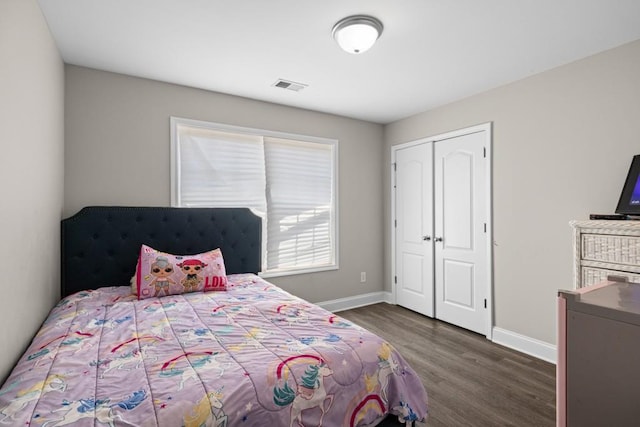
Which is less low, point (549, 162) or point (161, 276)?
point (549, 162)

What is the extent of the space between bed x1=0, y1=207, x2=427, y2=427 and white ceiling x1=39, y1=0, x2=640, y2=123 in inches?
55.2

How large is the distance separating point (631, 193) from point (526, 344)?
1505 mm

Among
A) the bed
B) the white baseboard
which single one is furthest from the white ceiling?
the white baseboard

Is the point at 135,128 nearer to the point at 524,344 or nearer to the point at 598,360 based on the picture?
the point at 598,360

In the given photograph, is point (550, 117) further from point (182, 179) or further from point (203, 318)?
point (182, 179)

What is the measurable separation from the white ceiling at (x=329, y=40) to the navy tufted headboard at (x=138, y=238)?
4.06 ft

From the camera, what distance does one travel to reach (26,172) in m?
1.67

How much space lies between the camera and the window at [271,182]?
3.10 metres

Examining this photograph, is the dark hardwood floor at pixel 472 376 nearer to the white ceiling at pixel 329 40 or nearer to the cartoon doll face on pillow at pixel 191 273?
the cartoon doll face on pillow at pixel 191 273

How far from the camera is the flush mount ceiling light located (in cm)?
197

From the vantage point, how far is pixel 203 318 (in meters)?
1.88

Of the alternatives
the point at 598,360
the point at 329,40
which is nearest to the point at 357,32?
the point at 329,40

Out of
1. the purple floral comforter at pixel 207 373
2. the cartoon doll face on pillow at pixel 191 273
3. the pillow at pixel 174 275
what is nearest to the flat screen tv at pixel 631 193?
the purple floral comforter at pixel 207 373

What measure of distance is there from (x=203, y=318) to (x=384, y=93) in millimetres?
2682
